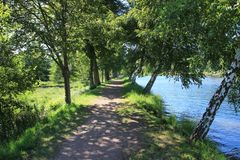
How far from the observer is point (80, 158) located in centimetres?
1045

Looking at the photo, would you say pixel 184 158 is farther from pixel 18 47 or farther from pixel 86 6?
pixel 86 6

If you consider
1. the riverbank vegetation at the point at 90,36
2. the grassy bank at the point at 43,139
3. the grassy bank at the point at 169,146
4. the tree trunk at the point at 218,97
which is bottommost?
the grassy bank at the point at 169,146

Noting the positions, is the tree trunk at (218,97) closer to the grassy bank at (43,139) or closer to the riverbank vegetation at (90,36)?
the riverbank vegetation at (90,36)

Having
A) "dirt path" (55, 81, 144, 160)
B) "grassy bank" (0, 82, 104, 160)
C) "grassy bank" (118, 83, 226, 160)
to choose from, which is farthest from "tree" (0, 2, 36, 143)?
"grassy bank" (118, 83, 226, 160)

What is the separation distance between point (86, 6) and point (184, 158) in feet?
43.3

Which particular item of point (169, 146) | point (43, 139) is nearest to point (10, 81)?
point (43, 139)

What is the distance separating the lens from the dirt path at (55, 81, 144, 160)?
10812 mm

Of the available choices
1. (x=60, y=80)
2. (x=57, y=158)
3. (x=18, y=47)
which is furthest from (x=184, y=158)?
(x=60, y=80)

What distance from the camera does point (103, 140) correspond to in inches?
500

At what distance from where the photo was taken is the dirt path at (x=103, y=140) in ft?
35.5

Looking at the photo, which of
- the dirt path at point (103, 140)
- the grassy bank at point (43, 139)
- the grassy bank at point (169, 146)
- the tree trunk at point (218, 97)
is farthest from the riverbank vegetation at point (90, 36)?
the dirt path at point (103, 140)

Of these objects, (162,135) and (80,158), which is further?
(162,135)

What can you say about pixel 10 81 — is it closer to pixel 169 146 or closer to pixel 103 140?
pixel 103 140

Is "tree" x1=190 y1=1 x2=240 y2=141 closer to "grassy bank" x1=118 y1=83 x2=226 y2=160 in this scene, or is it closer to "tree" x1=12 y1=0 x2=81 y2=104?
"grassy bank" x1=118 y1=83 x2=226 y2=160
